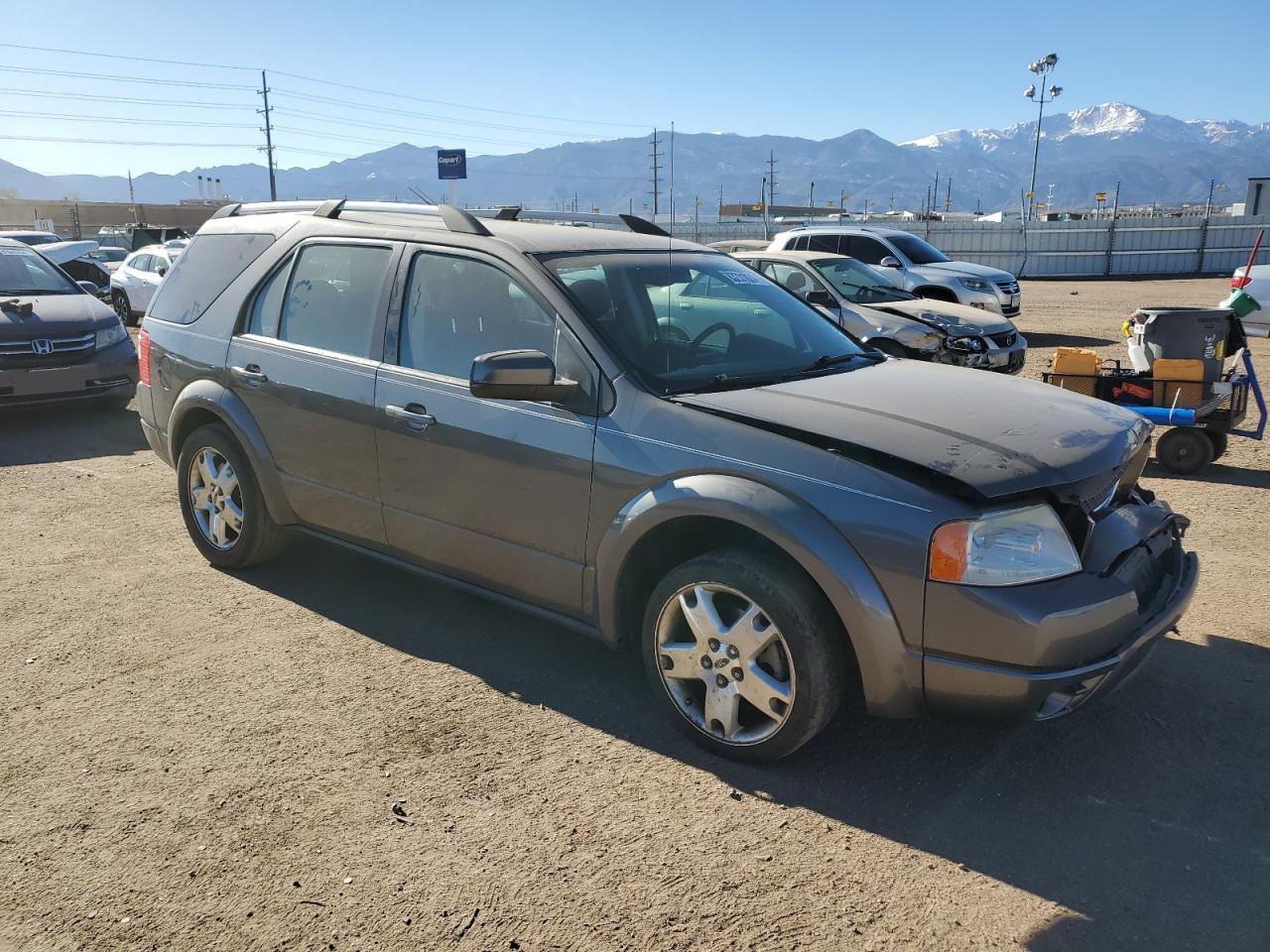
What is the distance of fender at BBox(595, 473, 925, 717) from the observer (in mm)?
2986

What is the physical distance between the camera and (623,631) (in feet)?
12.0

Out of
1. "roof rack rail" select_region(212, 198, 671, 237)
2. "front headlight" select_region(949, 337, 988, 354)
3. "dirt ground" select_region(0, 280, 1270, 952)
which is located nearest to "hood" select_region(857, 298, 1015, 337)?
"front headlight" select_region(949, 337, 988, 354)

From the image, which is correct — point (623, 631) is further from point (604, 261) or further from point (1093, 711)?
point (1093, 711)

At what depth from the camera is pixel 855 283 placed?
11867 millimetres

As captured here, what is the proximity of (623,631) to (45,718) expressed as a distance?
227 centimetres

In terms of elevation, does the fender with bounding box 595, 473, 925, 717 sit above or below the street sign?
below

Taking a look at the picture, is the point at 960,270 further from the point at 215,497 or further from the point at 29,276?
the point at 215,497

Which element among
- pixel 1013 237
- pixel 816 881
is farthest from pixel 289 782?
pixel 1013 237

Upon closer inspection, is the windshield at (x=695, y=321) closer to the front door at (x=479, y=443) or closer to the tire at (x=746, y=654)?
the front door at (x=479, y=443)

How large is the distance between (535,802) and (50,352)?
807cm

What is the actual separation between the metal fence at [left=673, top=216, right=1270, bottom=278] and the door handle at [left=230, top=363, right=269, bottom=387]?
31309 mm

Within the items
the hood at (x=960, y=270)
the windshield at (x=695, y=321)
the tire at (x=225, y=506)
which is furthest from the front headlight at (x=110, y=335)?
the hood at (x=960, y=270)

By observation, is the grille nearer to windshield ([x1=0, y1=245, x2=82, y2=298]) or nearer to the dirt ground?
windshield ([x1=0, y1=245, x2=82, y2=298])

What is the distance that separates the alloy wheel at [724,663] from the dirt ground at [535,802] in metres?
0.18
